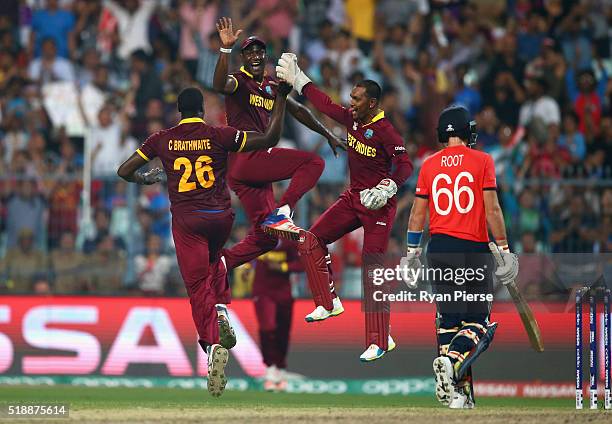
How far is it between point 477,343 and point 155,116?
936 cm

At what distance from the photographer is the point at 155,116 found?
74.4 feet

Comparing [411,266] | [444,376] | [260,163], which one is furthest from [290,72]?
[444,376]

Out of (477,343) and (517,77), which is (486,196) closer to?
(477,343)

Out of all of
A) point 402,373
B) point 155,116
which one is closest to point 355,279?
point 402,373

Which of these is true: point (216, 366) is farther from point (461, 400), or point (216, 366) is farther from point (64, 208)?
point (64, 208)

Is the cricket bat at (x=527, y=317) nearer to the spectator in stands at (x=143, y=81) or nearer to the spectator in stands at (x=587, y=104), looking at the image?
the spectator in stands at (x=587, y=104)

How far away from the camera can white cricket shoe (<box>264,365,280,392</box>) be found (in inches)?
790

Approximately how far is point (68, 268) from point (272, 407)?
16.9 ft

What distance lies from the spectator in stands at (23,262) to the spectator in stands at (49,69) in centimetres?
431

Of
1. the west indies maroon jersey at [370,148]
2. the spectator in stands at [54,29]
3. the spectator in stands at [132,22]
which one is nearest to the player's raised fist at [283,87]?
the west indies maroon jersey at [370,148]

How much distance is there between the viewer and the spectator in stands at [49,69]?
2389 centimetres

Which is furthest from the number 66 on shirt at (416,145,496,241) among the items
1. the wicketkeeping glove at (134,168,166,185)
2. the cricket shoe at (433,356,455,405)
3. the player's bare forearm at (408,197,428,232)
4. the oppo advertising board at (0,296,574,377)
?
the oppo advertising board at (0,296,574,377)

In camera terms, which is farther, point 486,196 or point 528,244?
point 528,244

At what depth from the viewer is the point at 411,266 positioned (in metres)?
15.3
